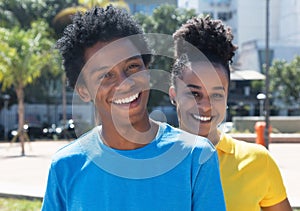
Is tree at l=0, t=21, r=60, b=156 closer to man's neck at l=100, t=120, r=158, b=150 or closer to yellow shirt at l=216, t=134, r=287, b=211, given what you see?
yellow shirt at l=216, t=134, r=287, b=211

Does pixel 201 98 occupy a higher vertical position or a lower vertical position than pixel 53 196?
higher

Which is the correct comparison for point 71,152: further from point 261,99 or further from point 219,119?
point 261,99

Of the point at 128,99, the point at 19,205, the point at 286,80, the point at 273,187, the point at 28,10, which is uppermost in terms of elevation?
the point at 28,10

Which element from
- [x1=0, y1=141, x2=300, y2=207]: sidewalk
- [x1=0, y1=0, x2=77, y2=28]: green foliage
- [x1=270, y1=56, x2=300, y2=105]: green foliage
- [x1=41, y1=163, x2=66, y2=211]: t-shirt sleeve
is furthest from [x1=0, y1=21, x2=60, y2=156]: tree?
[x1=270, y1=56, x2=300, y2=105]: green foliage

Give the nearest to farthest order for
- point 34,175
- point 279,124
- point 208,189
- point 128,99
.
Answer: point 208,189, point 128,99, point 34,175, point 279,124

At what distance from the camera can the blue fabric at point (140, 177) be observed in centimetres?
152

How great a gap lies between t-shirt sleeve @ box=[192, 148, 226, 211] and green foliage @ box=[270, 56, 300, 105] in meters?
32.7

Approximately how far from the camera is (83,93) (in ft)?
6.03

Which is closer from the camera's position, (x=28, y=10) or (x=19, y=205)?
(x=19, y=205)

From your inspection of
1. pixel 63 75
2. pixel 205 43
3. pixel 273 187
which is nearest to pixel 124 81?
pixel 205 43

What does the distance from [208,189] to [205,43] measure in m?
0.85

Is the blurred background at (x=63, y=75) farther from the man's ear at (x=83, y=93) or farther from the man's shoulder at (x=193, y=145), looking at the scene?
the man's shoulder at (x=193, y=145)

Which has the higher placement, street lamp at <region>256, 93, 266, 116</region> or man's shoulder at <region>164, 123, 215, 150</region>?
man's shoulder at <region>164, 123, 215, 150</region>

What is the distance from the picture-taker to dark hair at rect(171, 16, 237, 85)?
7.16 ft
